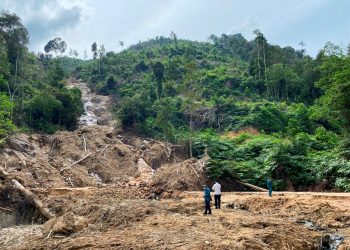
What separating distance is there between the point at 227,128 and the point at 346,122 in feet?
79.4

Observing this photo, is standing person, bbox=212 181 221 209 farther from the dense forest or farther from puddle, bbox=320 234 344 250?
the dense forest

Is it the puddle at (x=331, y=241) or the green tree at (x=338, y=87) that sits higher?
the green tree at (x=338, y=87)

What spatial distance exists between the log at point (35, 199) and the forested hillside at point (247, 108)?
11.5 metres

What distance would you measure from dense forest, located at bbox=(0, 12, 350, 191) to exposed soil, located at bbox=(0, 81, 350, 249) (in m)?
3.27

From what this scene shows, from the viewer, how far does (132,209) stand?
624 inches

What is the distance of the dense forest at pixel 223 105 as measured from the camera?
84.3 feet

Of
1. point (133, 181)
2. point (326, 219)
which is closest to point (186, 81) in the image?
point (133, 181)

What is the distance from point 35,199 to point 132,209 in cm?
645

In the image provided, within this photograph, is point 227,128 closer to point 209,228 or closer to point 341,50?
point 341,50

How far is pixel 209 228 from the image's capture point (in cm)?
1323

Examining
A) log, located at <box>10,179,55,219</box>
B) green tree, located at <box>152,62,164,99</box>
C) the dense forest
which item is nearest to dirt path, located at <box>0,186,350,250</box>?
log, located at <box>10,179,55,219</box>

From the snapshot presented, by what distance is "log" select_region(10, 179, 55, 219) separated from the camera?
18.0 m

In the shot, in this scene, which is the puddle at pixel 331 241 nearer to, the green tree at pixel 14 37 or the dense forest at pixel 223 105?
the dense forest at pixel 223 105

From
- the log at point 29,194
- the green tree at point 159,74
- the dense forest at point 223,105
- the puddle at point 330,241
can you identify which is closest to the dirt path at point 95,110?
the dense forest at point 223,105
